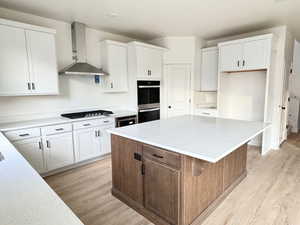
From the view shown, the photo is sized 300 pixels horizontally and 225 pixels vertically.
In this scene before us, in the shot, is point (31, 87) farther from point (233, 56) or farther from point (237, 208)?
point (233, 56)

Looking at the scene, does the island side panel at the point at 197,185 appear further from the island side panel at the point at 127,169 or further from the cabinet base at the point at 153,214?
the island side panel at the point at 127,169

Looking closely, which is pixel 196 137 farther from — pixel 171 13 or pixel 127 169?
pixel 171 13

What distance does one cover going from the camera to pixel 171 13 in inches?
123

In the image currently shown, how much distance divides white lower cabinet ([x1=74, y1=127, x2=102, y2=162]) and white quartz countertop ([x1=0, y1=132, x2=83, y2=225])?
206 cm

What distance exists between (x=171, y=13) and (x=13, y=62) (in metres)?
2.58

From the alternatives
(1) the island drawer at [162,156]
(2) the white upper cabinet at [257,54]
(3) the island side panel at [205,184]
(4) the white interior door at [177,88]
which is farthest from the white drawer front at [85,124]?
(2) the white upper cabinet at [257,54]

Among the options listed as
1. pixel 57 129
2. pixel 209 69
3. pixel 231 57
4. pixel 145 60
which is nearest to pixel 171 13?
pixel 145 60

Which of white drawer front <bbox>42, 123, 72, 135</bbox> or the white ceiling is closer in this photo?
the white ceiling

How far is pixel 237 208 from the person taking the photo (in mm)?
2182

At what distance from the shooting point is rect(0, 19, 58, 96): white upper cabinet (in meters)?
2.65

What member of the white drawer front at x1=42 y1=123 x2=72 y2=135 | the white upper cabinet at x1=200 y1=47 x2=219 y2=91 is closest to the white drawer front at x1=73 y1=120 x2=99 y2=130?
the white drawer front at x1=42 y1=123 x2=72 y2=135

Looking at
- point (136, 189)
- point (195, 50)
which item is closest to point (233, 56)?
point (195, 50)

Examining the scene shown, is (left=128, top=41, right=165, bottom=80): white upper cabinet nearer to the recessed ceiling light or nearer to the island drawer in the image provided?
the recessed ceiling light

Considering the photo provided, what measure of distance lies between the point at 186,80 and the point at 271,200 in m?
3.06
